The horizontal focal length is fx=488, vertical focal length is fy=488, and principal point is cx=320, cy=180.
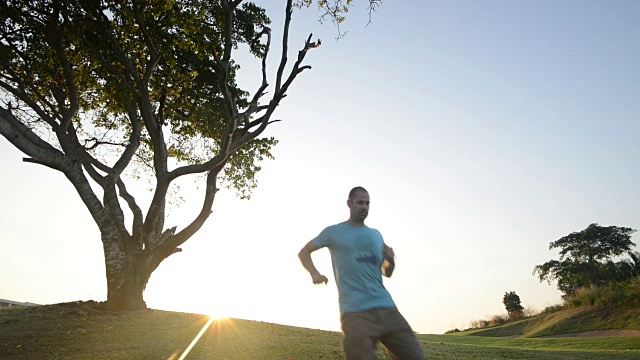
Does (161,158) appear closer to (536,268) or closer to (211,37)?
(211,37)

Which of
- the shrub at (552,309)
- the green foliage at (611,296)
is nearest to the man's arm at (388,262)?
the green foliage at (611,296)

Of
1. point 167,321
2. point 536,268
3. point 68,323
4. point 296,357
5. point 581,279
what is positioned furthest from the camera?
point 536,268

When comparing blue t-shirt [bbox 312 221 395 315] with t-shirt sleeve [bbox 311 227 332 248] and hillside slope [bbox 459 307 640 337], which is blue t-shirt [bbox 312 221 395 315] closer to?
t-shirt sleeve [bbox 311 227 332 248]

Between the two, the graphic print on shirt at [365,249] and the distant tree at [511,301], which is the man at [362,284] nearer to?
the graphic print on shirt at [365,249]

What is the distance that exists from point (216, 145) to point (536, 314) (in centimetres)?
3027

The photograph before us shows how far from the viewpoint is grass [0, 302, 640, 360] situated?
10312mm

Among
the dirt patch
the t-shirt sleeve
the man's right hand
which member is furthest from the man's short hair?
the dirt patch

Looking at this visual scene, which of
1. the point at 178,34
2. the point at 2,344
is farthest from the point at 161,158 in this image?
the point at 2,344

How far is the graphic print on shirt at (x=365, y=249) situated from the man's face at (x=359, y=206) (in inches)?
8.6

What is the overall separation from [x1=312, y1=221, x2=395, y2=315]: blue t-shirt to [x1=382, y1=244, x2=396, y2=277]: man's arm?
0.31 feet

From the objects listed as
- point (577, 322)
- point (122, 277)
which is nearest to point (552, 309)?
point (577, 322)

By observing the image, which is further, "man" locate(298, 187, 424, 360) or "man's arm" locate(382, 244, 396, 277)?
"man's arm" locate(382, 244, 396, 277)

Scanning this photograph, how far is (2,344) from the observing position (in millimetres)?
11812

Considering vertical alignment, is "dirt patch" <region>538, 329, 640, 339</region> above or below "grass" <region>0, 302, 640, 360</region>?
below
